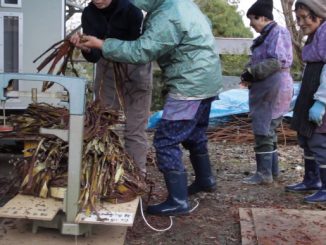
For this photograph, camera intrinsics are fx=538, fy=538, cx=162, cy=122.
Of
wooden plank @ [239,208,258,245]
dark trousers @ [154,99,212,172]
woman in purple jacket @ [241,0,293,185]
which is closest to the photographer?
wooden plank @ [239,208,258,245]

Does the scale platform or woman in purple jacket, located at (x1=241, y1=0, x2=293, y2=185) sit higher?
woman in purple jacket, located at (x1=241, y1=0, x2=293, y2=185)

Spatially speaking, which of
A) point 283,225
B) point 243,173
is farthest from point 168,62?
point 243,173

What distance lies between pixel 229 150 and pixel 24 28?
3.15m

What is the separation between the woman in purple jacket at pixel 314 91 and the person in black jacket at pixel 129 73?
128 cm

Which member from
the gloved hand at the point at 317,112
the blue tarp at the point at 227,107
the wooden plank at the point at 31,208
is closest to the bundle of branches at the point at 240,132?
the blue tarp at the point at 227,107

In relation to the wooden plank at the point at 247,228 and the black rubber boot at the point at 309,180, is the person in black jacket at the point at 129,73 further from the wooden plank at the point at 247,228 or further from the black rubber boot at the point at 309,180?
the black rubber boot at the point at 309,180

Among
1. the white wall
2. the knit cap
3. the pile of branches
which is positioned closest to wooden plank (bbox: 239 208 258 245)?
the pile of branches

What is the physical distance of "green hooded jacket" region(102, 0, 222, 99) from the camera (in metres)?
3.57

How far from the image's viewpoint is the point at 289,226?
12.6ft

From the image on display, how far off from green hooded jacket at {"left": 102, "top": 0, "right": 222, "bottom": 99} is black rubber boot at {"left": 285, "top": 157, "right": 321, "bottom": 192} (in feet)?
4.33

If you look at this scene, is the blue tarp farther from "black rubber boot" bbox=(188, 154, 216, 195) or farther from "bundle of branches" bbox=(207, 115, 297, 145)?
"black rubber boot" bbox=(188, 154, 216, 195)

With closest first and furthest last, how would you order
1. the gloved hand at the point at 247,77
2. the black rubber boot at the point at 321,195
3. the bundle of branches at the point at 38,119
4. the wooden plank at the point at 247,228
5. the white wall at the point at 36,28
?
the wooden plank at the point at 247,228 → the bundle of branches at the point at 38,119 → the black rubber boot at the point at 321,195 → the gloved hand at the point at 247,77 → the white wall at the point at 36,28

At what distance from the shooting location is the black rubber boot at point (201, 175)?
4.49 m

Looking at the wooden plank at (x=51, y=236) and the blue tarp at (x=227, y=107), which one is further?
the blue tarp at (x=227, y=107)
